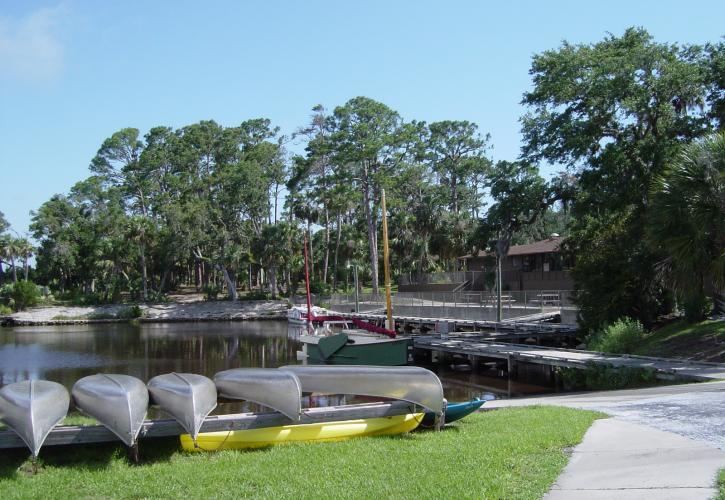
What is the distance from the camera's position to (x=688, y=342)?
22.7 m

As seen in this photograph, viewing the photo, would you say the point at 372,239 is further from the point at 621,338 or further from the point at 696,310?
the point at 696,310

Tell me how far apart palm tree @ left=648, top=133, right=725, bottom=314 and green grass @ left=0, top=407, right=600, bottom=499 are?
12.4 meters

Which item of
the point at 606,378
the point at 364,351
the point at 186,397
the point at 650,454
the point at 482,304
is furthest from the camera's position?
the point at 482,304

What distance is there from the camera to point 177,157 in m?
88.2

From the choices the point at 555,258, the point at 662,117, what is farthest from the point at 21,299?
the point at 662,117

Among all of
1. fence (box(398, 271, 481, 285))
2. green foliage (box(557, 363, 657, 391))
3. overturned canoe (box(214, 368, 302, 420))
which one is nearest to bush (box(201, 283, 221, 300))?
fence (box(398, 271, 481, 285))

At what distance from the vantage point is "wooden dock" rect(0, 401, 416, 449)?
7820 mm

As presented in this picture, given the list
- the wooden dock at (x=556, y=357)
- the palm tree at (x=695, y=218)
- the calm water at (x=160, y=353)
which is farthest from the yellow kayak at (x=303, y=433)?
the palm tree at (x=695, y=218)

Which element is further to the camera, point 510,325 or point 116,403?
point 510,325

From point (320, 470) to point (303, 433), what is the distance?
4.80ft

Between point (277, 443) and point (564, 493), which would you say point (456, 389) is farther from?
point (564, 493)

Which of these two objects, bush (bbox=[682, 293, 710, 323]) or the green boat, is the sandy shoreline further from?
bush (bbox=[682, 293, 710, 323])

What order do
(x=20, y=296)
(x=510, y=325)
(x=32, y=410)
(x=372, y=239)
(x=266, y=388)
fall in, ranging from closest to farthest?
(x=32, y=410) → (x=266, y=388) → (x=510, y=325) → (x=372, y=239) → (x=20, y=296)

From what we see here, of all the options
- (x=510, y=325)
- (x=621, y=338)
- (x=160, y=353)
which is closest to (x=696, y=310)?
(x=621, y=338)
